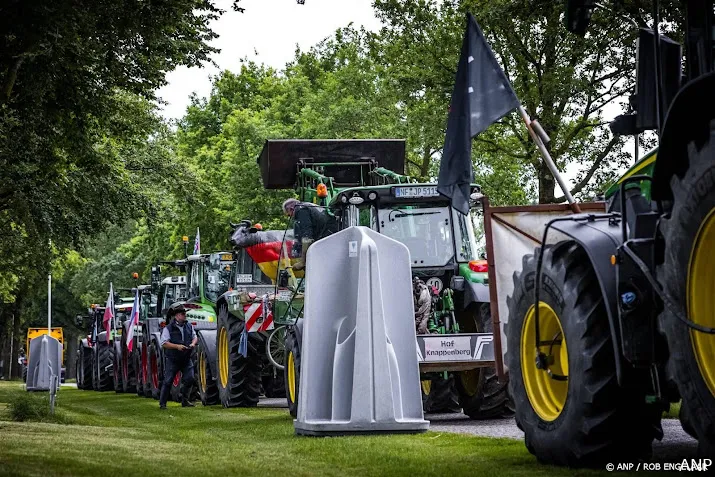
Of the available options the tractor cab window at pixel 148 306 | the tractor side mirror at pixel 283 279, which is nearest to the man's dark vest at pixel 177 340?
the tractor side mirror at pixel 283 279

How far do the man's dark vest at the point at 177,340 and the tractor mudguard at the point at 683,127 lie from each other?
17142 millimetres

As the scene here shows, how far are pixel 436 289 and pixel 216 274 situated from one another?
1151 cm

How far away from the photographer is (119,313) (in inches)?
1614

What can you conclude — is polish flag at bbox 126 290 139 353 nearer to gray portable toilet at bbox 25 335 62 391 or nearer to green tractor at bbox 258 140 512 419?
gray portable toilet at bbox 25 335 62 391

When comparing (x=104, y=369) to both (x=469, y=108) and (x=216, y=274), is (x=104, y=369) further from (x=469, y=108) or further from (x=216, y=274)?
(x=469, y=108)

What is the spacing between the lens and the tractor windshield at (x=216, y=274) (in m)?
28.3

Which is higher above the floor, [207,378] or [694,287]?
[207,378]

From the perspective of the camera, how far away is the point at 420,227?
60.3 ft

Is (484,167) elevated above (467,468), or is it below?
above

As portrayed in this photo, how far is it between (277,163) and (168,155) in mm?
18685

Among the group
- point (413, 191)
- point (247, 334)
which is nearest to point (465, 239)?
point (413, 191)

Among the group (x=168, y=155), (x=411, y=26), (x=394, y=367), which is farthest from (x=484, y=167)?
(x=394, y=367)

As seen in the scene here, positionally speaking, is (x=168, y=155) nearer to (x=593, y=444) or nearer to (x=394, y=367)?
(x=394, y=367)

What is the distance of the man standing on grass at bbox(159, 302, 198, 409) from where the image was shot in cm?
2341
